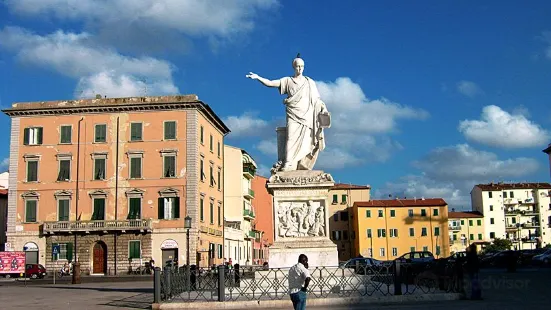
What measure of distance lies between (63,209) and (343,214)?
50216 millimetres

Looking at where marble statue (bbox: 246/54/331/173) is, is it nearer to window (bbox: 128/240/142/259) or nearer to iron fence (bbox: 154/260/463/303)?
iron fence (bbox: 154/260/463/303)

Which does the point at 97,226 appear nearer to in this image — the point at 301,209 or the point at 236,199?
the point at 236,199

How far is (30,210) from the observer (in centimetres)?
5075

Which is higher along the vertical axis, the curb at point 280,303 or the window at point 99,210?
the window at point 99,210

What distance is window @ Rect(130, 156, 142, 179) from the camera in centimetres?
5066

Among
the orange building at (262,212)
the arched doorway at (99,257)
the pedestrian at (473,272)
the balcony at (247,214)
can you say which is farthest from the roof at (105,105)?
the pedestrian at (473,272)

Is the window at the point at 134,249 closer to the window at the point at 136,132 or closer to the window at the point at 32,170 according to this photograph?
the window at the point at 136,132

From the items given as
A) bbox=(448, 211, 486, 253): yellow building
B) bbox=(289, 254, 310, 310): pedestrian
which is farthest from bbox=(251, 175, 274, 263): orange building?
bbox=(289, 254, 310, 310): pedestrian

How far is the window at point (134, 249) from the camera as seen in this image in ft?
162

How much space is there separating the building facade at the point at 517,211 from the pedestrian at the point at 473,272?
308 feet

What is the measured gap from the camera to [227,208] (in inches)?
2680

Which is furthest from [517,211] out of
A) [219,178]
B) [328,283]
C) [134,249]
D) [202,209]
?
[328,283]

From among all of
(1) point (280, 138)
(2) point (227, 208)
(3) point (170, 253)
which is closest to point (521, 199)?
(2) point (227, 208)

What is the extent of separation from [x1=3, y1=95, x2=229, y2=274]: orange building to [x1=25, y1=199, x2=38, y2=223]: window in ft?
0.27
